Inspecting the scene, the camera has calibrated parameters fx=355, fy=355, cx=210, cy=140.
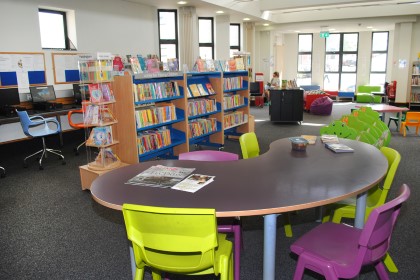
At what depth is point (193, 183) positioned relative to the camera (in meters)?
2.39

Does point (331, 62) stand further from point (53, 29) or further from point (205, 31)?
point (53, 29)

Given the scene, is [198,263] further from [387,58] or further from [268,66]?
[387,58]

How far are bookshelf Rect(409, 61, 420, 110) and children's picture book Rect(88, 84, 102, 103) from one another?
465 inches

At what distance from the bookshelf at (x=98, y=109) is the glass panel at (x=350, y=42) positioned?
13733 millimetres

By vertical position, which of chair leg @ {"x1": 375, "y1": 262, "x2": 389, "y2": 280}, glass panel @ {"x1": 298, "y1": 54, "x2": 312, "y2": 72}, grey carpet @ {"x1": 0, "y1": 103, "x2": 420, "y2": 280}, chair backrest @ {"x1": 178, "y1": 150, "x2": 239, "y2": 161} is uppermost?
glass panel @ {"x1": 298, "y1": 54, "x2": 312, "y2": 72}

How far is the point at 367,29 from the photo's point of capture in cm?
1484

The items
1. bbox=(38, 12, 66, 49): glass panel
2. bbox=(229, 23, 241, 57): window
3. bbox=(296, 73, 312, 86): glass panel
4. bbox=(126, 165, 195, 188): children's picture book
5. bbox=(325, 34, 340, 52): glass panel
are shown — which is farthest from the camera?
bbox=(296, 73, 312, 86): glass panel

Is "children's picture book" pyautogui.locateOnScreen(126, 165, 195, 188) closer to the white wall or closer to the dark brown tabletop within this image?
the dark brown tabletop

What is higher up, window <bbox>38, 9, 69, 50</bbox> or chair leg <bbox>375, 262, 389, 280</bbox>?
window <bbox>38, 9, 69, 50</bbox>

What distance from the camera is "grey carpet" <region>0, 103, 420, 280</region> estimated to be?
Answer: 2955 mm

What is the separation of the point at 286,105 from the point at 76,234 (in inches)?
285

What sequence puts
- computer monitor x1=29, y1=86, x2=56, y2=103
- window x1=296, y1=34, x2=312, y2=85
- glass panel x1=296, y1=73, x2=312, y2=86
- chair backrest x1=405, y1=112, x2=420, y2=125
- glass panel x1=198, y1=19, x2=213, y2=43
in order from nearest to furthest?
computer monitor x1=29, y1=86, x2=56, y2=103 → chair backrest x1=405, y1=112, x2=420, y2=125 → glass panel x1=198, y1=19, x2=213, y2=43 → window x1=296, y1=34, x2=312, y2=85 → glass panel x1=296, y1=73, x2=312, y2=86

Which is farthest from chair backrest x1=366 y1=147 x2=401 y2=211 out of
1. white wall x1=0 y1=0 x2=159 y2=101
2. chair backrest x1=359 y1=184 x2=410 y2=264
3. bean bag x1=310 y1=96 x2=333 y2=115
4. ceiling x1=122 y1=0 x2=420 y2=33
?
bean bag x1=310 y1=96 x2=333 y2=115

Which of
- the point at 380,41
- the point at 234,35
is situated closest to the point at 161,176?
the point at 234,35
